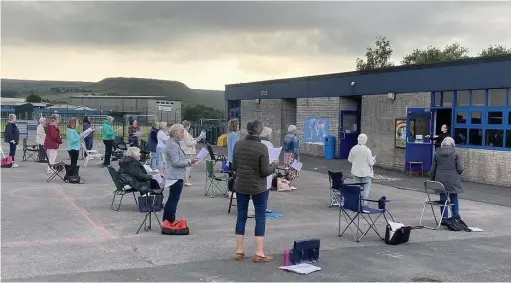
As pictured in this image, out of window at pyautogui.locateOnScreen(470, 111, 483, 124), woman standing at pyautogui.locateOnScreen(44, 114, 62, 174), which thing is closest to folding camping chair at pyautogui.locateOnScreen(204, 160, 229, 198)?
woman standing at pyautogui.locateOnScreen(44, 114, 62, 174)

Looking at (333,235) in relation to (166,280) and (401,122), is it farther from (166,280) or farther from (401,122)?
(401,122)

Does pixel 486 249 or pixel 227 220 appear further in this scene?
pixel 227 220

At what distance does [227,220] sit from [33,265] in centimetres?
392

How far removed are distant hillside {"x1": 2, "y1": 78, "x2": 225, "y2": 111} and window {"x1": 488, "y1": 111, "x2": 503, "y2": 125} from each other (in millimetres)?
62106

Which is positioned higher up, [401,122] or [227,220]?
[401,122]

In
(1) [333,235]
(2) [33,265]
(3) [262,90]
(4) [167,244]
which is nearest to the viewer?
(2) [33,265]

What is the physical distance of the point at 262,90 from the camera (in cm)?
3066

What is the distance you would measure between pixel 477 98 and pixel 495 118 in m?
0.93

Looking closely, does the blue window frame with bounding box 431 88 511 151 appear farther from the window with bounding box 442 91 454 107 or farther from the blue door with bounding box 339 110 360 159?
the blue door with bounding box 339 110 360 159

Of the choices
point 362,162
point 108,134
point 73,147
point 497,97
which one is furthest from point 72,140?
point 497,97

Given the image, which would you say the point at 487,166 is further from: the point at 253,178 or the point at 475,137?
the point at 253,178

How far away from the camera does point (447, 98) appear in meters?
18.1

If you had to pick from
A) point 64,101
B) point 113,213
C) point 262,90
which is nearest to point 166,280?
point 113,213

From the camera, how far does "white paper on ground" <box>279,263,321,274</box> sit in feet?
21.8
